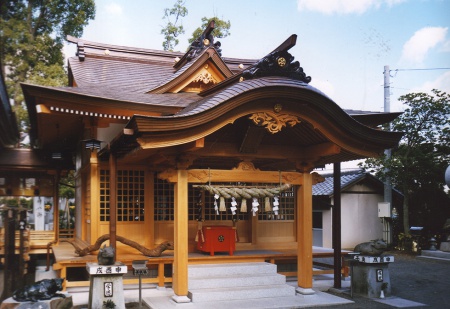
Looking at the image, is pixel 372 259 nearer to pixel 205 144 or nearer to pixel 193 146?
pixel 205 144

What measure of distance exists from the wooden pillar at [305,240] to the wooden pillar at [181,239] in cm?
262

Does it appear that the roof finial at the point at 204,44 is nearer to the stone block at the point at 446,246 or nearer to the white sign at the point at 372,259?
the white sign at the point at 372,259

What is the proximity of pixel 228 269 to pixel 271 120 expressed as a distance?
3.63 meters

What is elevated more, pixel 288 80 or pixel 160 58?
pixel 160 58

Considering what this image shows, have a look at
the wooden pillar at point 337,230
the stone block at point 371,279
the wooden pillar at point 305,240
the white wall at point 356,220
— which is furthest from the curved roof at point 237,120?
the white wall at point 356,220

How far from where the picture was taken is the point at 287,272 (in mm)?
11703

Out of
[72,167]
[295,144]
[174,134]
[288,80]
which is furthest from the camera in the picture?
[72,167]

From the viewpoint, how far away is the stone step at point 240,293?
904cm

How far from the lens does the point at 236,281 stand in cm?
984

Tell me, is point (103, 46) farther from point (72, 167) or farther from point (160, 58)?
point (72, 167)

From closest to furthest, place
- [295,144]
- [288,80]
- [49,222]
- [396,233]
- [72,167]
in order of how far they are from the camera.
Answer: [288,80] → [295,144] → [72,167] → [396,233] → [49,222]

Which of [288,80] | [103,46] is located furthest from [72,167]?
[288,80]

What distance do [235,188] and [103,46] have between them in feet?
32.4

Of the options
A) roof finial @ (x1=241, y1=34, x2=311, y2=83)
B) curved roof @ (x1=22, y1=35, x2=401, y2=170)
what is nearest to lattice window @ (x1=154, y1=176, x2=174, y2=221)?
curved roof @ (x1=22, y1=35, x2=401, y2=170)
